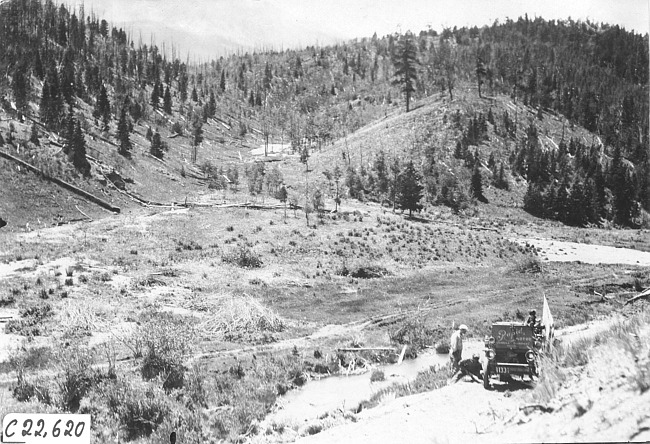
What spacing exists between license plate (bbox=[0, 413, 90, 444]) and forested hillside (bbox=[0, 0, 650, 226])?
35928 mm

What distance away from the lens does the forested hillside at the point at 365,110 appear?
168 ft

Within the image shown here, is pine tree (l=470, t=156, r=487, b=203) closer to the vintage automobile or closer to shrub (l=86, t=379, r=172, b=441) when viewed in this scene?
the vintage automobile

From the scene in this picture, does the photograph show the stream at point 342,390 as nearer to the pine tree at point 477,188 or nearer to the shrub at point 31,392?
the shrub at point 31,392

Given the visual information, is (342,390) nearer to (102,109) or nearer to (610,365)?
(610,365)

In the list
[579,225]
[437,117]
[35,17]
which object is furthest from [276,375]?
[35,17]

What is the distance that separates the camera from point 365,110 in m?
113

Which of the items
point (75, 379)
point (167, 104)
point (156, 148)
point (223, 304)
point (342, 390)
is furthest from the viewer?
point (167, 104)

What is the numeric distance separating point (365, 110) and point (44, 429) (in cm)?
11168

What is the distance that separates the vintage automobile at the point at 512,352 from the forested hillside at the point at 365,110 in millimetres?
36327

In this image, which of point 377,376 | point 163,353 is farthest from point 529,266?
point 163,353

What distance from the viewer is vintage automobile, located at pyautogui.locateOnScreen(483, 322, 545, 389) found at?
351 inches

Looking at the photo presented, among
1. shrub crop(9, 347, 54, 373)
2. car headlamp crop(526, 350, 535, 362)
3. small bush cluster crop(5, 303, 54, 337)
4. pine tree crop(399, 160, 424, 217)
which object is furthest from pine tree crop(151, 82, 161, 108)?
car headlamp crop(526, 350, 535, 362)

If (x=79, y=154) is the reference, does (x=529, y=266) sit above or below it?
below

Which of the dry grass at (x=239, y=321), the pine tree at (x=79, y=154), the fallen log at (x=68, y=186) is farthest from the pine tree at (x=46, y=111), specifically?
the dry grass at (x=239, y=321)
